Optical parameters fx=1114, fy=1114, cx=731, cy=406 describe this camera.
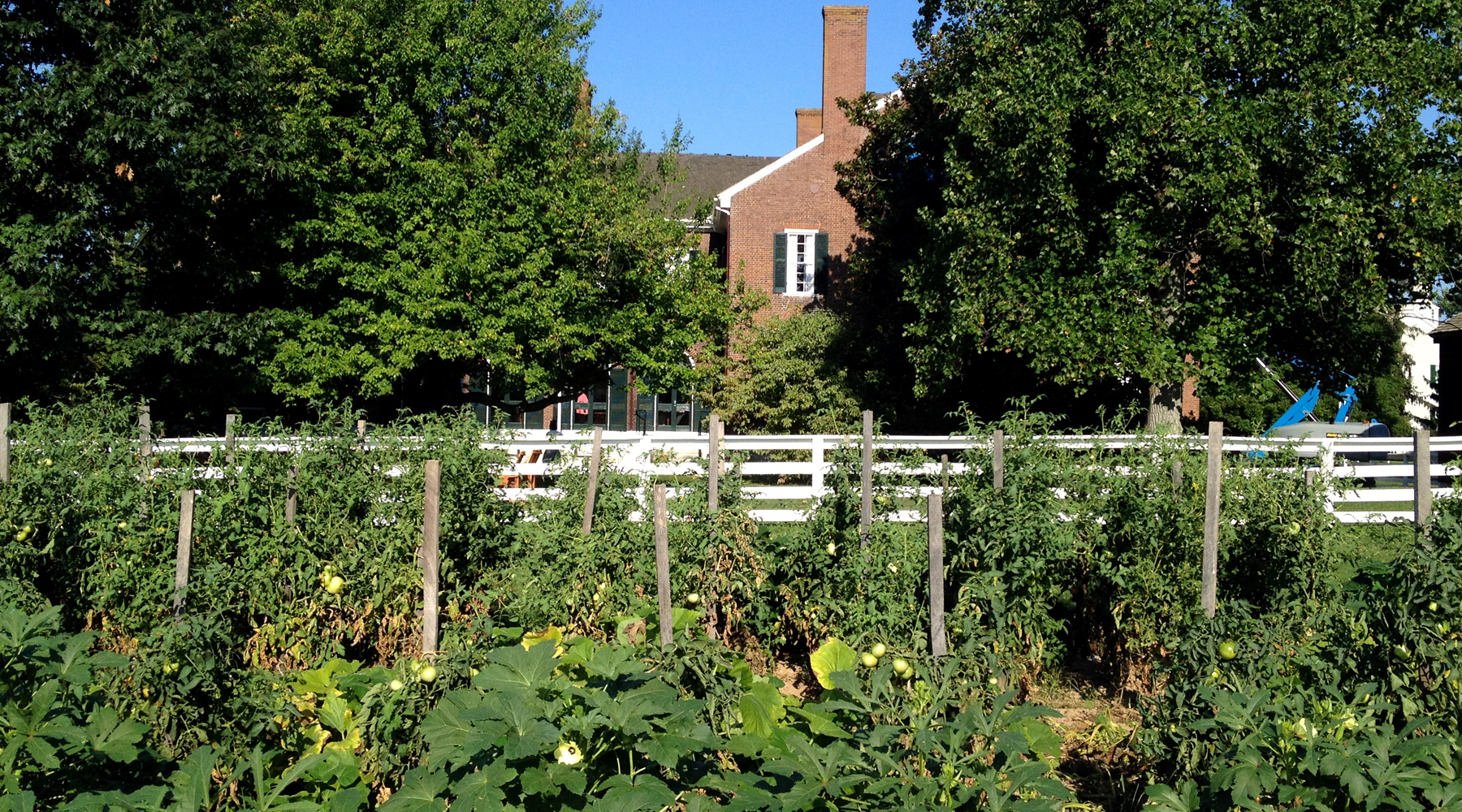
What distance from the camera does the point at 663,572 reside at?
6000 millimetres

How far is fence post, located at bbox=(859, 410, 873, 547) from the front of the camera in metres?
7.30

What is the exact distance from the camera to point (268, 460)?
7328 millimetres

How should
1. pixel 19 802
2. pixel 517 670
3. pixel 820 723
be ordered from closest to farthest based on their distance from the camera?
pixel 19 802
pixel 517 670
pixel 820 723

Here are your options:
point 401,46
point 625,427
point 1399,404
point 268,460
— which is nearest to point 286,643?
point 268,460

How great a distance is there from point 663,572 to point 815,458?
6.59 meters

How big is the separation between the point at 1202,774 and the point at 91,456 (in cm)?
762

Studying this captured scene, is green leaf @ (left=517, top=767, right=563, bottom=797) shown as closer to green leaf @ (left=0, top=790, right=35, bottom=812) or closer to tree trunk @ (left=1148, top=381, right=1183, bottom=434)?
green leaf @ (left=0, top=790, right=35, bottom=812)

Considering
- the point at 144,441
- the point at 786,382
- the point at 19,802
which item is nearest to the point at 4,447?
the point at 144,441

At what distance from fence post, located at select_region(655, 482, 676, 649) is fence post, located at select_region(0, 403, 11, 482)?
481cm

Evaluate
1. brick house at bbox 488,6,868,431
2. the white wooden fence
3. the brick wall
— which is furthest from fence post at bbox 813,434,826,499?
the brick wall

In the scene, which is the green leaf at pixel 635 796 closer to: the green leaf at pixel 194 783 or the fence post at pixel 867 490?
the green leaf at pixel 194 783

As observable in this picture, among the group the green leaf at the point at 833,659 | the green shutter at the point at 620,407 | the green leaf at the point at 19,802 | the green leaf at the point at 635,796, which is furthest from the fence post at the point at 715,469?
the green shutter at the point at 620,407

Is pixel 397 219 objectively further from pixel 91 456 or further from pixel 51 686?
pixel 51 686

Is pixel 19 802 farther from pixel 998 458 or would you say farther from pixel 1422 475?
pixel 1422 475
